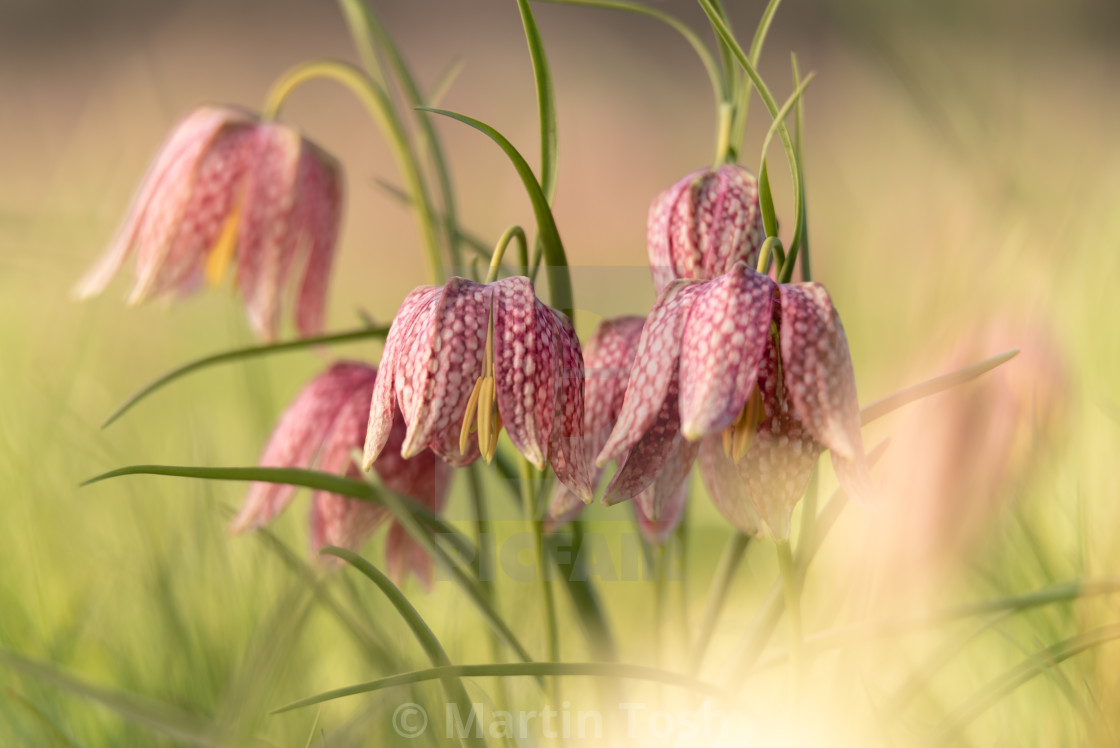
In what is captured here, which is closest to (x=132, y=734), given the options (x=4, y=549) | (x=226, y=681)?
(x=226, y=681)

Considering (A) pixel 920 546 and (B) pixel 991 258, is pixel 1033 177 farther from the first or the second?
(A) pixel 920 546

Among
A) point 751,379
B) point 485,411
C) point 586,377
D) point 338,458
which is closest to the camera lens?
point 751,379

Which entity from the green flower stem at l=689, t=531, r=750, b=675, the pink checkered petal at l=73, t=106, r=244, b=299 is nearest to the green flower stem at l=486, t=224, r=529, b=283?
the green flower stem at l=689, t=531, r=750, b=675

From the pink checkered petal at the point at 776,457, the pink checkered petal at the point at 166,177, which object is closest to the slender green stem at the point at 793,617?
the pink checkered petal at the point at 776,457

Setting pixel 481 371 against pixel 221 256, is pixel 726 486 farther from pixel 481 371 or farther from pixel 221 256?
pixel 221 256

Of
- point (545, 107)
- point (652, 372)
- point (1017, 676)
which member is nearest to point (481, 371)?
point (652, 372)

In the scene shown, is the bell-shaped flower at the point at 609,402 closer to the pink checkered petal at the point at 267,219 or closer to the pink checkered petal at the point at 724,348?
the pink checkered petal at the point at 724,348
